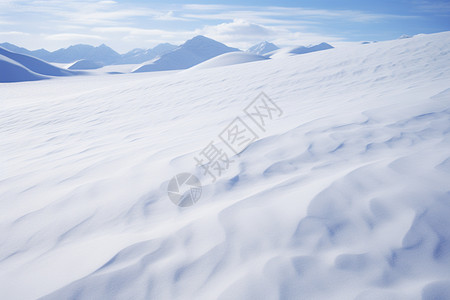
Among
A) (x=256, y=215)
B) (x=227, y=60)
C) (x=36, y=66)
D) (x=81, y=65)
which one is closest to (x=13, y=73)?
(x=36, y=66)

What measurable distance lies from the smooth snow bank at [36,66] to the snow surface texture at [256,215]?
88.7 metres

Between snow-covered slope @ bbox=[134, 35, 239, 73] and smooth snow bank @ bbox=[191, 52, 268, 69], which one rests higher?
snow-covered slope @ bbox=[134, 35, 239, 73]

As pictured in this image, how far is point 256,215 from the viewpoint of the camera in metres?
1.69

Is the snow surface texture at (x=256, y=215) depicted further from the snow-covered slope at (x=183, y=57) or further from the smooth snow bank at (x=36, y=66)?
the snow-covered slope at (x=183, y=57)

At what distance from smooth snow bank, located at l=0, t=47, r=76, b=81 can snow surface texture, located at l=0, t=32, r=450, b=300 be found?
88728 millimetres

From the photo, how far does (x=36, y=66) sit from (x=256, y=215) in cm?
9956

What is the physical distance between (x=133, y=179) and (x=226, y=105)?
360 cm

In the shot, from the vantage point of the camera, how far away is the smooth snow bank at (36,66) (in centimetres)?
7900

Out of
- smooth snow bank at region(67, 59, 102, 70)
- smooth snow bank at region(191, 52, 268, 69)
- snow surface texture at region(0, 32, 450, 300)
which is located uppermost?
smooth snow bank at region(67, 59, 102, 70)

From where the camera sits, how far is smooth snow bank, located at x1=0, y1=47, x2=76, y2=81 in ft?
259

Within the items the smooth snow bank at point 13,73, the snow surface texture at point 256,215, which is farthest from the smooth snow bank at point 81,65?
the snow surface texture at point 256,215

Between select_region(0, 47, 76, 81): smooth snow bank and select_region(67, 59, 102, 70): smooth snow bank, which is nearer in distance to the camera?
select_region(0, 47, 76, 81): smooth snow bank

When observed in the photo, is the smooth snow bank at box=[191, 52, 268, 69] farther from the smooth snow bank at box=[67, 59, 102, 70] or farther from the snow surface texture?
the smooth snow bank at box=[67, 59, 102, 70]

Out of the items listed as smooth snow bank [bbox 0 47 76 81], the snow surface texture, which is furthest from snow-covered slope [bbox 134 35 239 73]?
the snow surface texture
